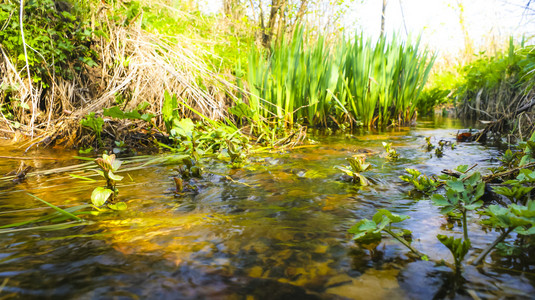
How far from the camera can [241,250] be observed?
795mm

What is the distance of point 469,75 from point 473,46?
189 inches

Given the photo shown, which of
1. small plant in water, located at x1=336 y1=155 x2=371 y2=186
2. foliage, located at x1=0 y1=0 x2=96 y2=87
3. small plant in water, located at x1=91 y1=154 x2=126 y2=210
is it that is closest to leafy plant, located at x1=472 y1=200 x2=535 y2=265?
small plant in water, located at x1=336 y1=155 x2=371 y2=186

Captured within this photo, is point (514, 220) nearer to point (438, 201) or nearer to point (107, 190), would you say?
point (438, 201)

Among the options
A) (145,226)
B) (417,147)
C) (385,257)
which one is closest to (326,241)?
(385,257)

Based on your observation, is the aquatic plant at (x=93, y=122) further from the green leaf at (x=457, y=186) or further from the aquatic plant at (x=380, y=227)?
the green leaf at (x=457, y=186)

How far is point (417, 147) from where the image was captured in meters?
2.39

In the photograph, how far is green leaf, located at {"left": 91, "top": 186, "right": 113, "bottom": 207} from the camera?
3.43 feet

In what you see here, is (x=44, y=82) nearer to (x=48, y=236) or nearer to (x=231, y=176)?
(x=231, y=176)

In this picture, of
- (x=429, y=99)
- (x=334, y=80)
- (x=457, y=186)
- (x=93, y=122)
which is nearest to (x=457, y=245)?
(x=457, y=186)

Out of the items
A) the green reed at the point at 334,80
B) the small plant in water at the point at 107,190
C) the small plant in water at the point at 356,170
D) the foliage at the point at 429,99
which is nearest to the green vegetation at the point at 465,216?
the small plant in water at the point at 356,170

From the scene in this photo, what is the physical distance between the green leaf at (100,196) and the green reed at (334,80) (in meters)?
1.88

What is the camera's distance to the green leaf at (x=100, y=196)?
1.05 metres

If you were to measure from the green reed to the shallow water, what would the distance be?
1721 millimetres

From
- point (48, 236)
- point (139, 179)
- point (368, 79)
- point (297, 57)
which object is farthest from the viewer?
point (368, 79)
